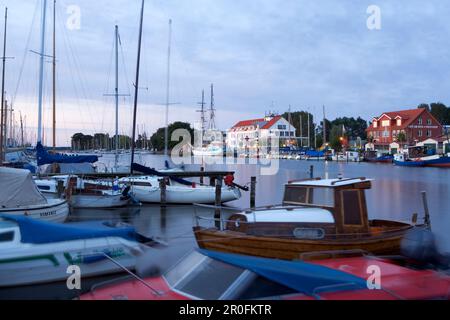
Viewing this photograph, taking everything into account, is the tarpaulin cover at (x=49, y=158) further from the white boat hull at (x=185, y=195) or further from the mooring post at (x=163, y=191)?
the mooring post at (x=163, y=191)

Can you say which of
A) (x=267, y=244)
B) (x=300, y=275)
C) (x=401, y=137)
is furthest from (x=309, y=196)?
(x=401, y=137)

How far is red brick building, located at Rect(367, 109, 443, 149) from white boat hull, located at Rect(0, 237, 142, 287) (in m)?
93.0

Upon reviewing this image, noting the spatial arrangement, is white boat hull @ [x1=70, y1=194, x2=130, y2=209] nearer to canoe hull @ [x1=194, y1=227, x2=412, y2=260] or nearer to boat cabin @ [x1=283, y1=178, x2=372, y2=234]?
canoe hull @ [x1=194, y1=227, x2=412, y2=260]

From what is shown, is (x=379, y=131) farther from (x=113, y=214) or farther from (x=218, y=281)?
(x=218, y=281)

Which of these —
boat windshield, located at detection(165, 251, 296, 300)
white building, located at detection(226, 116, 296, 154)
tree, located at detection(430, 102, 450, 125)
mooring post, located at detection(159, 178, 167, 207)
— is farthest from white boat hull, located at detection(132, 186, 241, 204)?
tree, located at detection(430, 102, 450, 125)

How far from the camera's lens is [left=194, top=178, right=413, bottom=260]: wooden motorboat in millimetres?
11719

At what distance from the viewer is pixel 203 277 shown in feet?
23.9

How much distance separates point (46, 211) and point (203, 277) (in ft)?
37.2

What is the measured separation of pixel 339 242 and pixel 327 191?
1.50 metres

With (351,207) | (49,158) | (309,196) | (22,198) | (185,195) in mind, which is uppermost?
(49,158)

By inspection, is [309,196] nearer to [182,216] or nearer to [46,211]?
[46,211]

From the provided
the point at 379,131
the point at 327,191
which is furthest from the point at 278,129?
the point at 327,191

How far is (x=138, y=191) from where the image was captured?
29.2 m

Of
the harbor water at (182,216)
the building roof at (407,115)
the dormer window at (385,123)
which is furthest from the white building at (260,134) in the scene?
the harbor water at (182,216)
